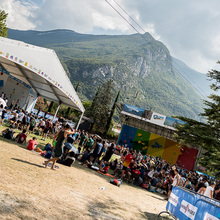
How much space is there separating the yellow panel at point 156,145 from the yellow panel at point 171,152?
24.9 inches

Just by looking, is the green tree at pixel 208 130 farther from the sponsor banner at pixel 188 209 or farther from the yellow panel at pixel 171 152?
the yellow panel at pixel 171 152

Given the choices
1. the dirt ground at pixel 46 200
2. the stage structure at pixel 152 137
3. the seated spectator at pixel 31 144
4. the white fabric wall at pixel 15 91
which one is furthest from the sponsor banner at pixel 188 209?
the stage structure at pixel 152 137

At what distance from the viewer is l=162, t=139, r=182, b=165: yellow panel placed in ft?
114

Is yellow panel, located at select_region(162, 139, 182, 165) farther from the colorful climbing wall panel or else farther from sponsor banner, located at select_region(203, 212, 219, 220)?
sponsor banner, located at select_region(203, 212, 219, 220)

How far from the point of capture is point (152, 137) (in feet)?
117

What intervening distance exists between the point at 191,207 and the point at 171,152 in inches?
1231

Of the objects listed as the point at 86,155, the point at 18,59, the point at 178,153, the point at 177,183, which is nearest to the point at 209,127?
the point at 177,183

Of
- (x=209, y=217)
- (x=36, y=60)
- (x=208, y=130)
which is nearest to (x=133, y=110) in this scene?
(x=208, y=130)

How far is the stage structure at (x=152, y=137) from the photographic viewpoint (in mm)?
34156

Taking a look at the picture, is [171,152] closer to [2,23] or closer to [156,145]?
[156,145]

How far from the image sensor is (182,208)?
18.4 ft

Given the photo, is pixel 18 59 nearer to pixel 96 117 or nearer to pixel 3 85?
pixel 3 85

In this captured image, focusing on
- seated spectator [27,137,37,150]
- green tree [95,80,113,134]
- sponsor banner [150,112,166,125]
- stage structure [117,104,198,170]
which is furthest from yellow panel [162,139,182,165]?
seated spectator [27,137,37,150]

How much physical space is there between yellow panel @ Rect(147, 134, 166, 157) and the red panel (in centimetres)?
315
